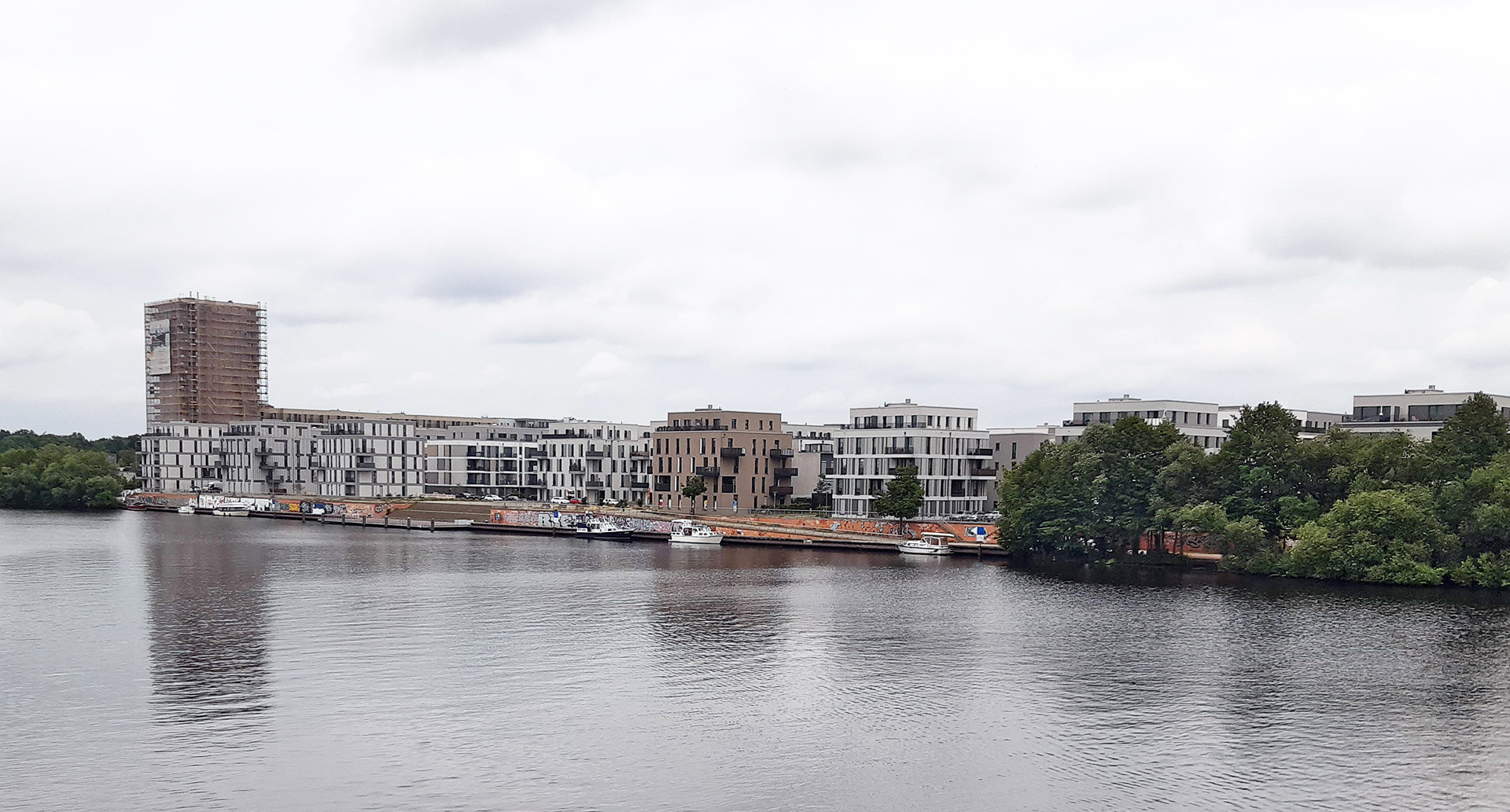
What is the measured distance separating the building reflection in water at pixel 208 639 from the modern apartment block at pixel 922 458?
72535 millimetres

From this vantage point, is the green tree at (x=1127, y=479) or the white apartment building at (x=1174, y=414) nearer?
the green tree at (x=1127, y=479)

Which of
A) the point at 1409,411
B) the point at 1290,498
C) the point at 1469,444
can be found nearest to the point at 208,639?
the point at 1290,498

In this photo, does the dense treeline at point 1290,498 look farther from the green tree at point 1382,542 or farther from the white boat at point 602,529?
the white boat at point 602,529

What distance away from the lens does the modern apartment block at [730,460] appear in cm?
17400

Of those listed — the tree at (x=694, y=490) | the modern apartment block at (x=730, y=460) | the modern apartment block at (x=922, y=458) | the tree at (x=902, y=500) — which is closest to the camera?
the tree at (x=902, y=500)

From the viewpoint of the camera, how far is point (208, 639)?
68.9 m

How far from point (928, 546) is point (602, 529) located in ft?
156

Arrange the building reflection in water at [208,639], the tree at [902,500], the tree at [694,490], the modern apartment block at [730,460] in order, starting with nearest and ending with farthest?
the building reflection in water at [208,639] < the tree at [902,500] < the tree at [694,490] < the modern apartment block at [730,460]

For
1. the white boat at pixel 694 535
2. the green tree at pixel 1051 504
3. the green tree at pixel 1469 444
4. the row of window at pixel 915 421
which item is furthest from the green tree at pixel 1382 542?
the white boat at pixel 694 535

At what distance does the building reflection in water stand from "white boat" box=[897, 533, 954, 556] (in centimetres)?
6464

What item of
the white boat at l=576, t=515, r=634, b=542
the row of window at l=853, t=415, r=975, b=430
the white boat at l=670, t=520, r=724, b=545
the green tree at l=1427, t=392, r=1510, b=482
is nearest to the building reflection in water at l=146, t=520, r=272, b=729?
the white boat at l=576, t=515, r=634, b=542

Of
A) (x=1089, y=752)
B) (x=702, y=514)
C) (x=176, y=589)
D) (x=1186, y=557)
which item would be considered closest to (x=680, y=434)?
(x=702, y=514)

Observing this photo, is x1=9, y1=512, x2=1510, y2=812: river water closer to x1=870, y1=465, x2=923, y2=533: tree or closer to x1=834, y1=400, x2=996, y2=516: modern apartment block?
x1=870, y1=465, x2=923, y2=533: tree

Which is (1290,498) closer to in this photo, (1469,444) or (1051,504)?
(1469,444)
